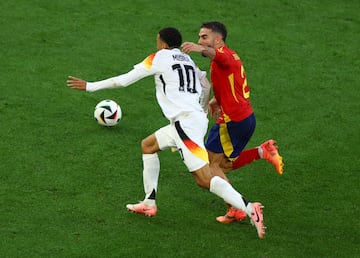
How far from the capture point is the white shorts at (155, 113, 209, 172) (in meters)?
9.60

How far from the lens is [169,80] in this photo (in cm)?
973

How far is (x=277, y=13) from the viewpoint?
1711 centimetres

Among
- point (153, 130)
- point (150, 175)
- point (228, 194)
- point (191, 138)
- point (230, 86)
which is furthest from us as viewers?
point (153, 130)

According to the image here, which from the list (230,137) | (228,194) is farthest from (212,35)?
(228,194)

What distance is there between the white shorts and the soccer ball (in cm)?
253

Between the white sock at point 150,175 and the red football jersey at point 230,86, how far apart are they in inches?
34.5

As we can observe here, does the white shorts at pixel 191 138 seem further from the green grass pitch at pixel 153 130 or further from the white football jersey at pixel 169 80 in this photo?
the green grass pitch at pixel 153 130

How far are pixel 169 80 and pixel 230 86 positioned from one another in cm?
72

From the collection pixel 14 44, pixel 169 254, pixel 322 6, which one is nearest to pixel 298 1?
pixel 322 6

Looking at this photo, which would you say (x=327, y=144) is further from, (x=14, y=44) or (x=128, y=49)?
(x=14, y=44)

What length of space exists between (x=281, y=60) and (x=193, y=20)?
220cm

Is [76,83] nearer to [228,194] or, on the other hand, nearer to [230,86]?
[230,86]

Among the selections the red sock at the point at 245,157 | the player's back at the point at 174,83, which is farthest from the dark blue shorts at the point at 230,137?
the player's back at the point at 174,83

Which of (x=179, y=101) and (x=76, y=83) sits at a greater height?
(x=76, y=83)
